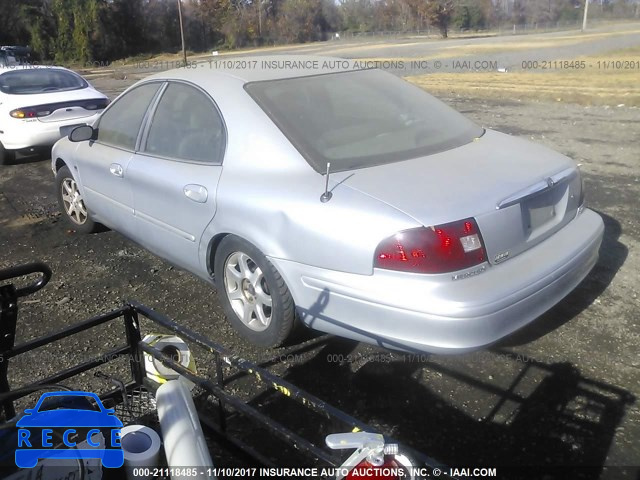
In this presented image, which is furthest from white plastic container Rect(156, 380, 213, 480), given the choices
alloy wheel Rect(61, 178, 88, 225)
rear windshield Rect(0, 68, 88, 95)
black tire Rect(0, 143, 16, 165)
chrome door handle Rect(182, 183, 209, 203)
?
rear windshield Rect(0, 68, 88, 95)

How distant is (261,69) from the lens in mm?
4070

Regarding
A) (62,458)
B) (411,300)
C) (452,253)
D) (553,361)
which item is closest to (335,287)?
(411,300)

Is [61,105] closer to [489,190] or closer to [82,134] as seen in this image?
[82,134]

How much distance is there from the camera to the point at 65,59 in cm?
4866

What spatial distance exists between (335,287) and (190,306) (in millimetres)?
1554

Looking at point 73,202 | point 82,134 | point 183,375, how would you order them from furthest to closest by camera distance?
point 73,202, point 82,134, point 183,375

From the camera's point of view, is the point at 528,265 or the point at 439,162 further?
the point at 439,162

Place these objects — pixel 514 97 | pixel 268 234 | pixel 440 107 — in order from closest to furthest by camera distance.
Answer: pixel 268 234
pixel 440 107
pixel 514 97

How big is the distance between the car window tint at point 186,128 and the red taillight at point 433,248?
1.35 m

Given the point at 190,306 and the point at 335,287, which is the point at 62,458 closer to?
the point at 335,287

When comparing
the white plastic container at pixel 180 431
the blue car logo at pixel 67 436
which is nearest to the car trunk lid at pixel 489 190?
the white plastic container at pixel 180 431

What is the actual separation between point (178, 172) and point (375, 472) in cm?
266

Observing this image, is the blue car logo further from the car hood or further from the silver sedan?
the car hood

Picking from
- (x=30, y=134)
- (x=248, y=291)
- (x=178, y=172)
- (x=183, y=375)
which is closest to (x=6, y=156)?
Answer: (x=30, y=134)
